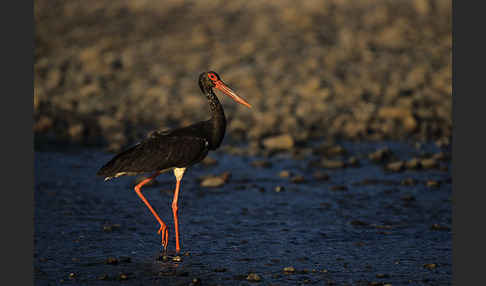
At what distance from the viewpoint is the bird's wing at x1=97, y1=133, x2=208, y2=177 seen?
8672 mm

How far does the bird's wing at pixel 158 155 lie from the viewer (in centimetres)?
867

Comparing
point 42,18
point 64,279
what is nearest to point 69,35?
point 42,18

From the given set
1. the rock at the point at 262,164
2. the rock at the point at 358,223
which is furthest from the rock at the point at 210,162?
the rock at the point at 358,223

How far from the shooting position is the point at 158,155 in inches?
348

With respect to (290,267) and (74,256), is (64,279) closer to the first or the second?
(74,256)

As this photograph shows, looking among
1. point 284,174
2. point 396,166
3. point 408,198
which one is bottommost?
point 408,198

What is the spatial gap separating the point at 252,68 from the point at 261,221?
788 centimetres

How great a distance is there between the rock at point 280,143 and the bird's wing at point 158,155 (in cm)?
468

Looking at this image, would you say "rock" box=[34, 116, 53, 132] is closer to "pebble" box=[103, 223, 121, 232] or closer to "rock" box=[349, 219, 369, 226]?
"pebble" box=[103, 223, 121, 232]

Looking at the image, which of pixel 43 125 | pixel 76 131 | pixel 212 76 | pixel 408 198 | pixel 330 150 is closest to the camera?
pixel 212 76

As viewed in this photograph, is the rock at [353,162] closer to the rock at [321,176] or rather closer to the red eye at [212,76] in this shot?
the rock at [321,176]

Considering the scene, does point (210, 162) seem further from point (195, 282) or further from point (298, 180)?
point (195, 282)

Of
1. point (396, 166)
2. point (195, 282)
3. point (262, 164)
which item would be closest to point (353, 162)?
point (396, 166)

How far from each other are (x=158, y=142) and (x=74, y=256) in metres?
1.57
